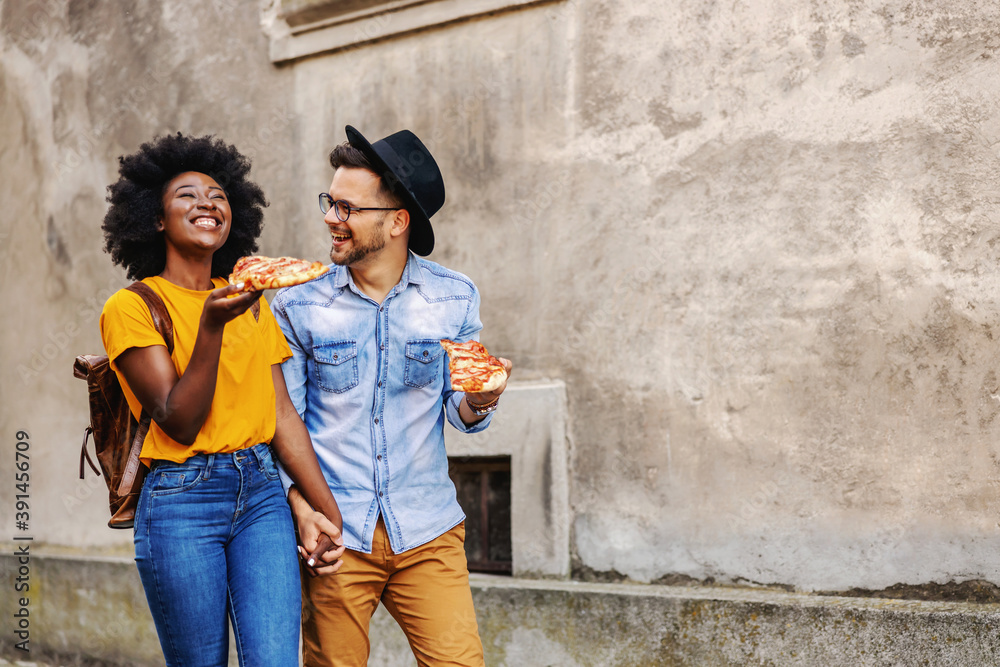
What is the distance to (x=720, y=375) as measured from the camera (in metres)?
4.45

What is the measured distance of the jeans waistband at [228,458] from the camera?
2613 mm

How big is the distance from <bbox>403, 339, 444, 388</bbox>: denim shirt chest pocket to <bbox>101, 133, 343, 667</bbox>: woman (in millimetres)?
402

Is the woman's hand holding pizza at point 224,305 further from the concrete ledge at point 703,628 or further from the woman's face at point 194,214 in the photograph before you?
the concrete ledge at point 703,628

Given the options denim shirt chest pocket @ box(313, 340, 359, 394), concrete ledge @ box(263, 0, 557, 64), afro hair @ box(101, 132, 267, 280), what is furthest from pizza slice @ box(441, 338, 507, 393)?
concrete ledge @ box(263, 0, 557, 64)

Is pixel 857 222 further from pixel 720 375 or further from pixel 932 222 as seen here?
pixel 720 375

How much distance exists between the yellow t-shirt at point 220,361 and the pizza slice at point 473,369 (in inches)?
22.5

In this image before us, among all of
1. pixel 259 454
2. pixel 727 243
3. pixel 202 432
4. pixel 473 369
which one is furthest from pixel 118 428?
pixel 727 243

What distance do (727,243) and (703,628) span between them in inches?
72.5

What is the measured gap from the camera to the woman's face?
110 inches

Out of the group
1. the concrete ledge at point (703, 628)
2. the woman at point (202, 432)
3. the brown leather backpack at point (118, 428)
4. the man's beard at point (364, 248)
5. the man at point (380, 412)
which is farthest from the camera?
the concrete ledge at point (703, 628)

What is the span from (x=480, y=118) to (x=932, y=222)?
8.03 ft

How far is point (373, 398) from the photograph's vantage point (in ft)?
9.81

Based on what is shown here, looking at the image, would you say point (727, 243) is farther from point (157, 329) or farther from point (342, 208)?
point (157, 329)

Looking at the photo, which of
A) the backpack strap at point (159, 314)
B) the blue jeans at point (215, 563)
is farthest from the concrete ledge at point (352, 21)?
the blue jeans at point (215, 563)
